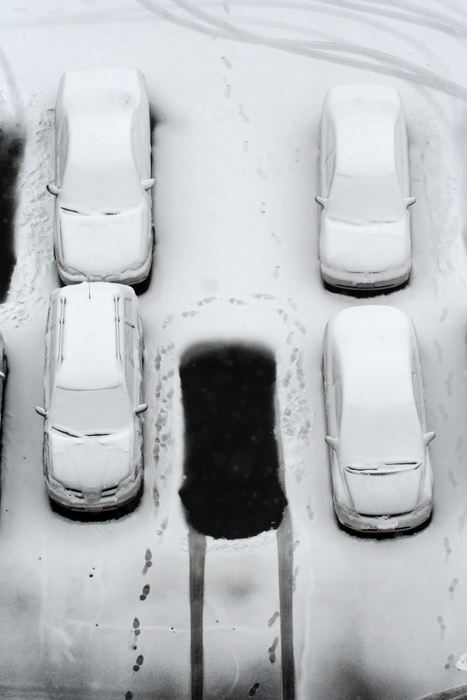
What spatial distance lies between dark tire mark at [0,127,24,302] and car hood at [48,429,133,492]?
3167 mm

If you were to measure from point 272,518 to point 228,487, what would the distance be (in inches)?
30.8

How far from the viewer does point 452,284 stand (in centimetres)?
1728

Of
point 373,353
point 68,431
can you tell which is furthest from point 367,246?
point 68,431

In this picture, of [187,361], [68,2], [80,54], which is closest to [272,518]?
[187,361]

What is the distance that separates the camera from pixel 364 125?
56.0 ft

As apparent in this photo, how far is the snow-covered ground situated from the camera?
587 inches

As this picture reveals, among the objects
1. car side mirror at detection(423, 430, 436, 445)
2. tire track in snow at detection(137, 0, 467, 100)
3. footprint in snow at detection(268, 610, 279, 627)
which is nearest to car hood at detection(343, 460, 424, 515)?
car side mirror at detection(423, 430, 436, 445)

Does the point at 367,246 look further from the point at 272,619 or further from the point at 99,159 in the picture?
the point at 272,619

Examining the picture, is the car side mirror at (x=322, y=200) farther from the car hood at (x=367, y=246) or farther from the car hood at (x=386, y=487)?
the car hood at (x=386, y=487)

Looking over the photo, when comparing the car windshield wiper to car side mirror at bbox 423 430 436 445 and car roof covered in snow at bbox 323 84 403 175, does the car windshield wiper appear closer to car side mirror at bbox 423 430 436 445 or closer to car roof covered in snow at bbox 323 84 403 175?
car side mirror at bbox 423 430 436 445

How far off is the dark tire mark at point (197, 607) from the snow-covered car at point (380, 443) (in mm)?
2047

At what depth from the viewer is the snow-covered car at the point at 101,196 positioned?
1672 cm

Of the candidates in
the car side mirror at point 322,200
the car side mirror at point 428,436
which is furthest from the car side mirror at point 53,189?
the car side mirror at point 428,436

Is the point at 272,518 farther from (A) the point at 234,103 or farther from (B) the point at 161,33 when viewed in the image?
(B) the point at 161,33
